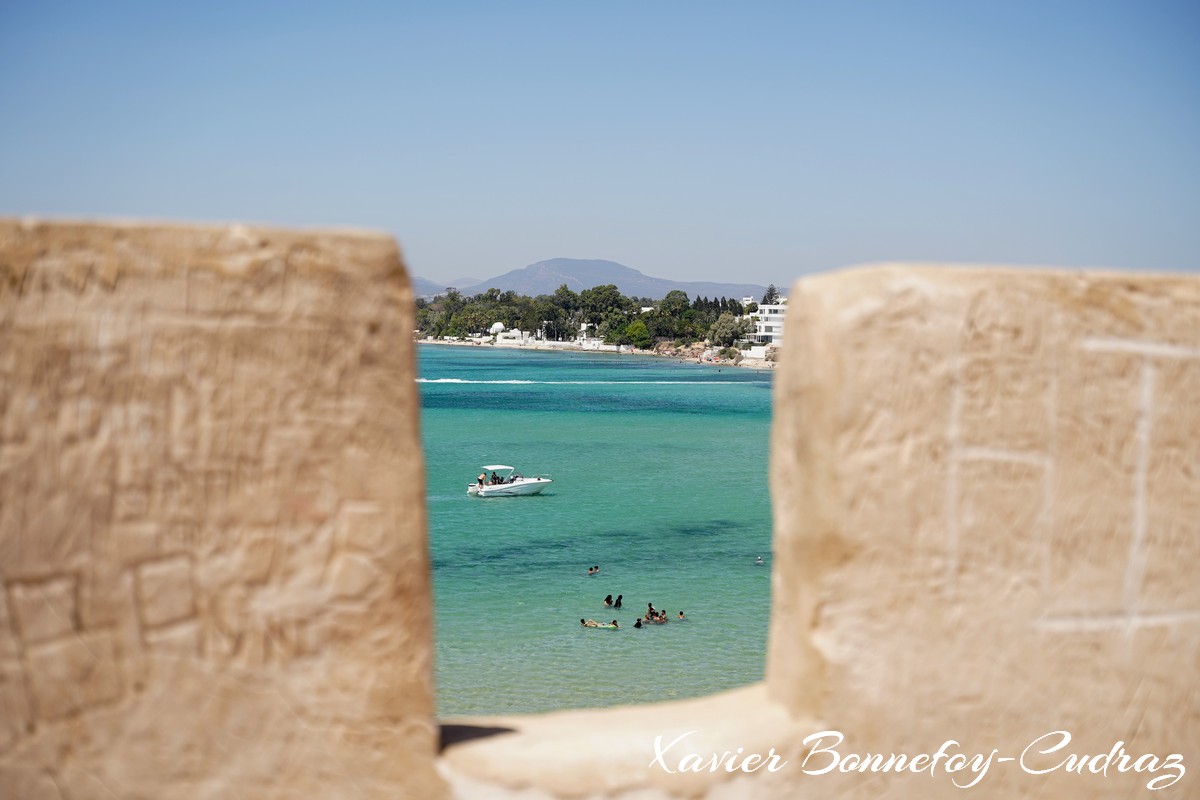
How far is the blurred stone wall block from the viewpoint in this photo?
8.92ft

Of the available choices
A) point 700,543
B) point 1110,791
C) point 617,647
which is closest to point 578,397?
point 700,543

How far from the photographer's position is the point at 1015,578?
11.1 feet

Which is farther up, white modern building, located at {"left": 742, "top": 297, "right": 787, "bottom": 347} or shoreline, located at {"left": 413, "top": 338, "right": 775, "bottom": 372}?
white modern building, located at {"left": 742, "top": 297, "right": 787, "bottom": 347}

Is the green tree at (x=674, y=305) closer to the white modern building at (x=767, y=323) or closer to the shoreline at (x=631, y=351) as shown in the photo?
the shoreline at (x=631, y=351)

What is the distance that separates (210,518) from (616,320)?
147 meters

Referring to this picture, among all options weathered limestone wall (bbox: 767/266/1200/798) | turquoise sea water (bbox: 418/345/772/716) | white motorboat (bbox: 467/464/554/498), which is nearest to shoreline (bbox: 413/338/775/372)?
turquoise sea water (bbox: 418/345/772/716)

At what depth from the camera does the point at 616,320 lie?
490 feet

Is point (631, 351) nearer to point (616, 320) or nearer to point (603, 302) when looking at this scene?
point (616, 320)

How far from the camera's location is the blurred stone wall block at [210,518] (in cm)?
272

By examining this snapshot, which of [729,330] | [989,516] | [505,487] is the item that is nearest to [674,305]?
[729,330]

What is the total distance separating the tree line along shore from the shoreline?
1.76ft

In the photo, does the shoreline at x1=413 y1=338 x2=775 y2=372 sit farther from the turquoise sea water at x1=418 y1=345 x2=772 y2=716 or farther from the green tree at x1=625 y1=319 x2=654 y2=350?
the turquoise sea water at x1=418 y1=345 x2=772 y2=716

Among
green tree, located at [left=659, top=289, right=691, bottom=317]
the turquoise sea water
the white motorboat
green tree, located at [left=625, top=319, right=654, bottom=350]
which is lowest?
the turquoise sea water

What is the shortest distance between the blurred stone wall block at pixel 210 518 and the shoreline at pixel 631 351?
112323mm
